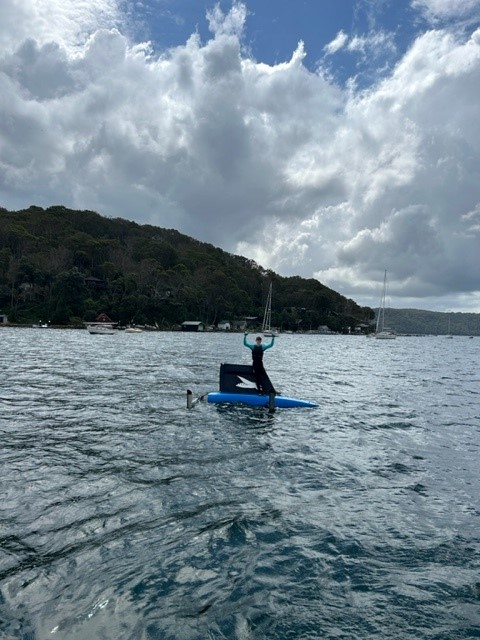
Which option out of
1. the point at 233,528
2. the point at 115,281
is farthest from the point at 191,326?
the point at 233,528

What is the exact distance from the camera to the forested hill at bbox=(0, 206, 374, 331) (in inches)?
4902

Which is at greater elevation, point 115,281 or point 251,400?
point 115,281

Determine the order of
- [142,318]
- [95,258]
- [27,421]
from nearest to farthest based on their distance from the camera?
[27,421]
[142,318]
[95,258]

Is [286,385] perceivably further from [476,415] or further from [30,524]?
[30,524]

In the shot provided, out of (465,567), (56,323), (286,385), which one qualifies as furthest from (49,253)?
(465,567)

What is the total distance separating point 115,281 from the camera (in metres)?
134

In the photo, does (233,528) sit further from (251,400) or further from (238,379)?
(238,379)

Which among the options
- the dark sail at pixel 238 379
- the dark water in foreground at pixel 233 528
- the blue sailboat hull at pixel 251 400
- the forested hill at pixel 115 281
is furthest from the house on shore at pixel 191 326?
the dark water in foreground at pixel 233 528

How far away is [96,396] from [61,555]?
14.8m

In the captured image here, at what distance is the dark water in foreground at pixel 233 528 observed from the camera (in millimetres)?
5586

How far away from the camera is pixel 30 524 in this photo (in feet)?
25.4

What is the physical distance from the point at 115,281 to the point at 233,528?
A: 132 meters

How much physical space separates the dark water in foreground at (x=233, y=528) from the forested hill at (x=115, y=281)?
115 meters

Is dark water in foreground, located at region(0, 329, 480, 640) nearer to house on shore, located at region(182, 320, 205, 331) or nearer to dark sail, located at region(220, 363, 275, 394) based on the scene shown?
dark sail, located at region(220, 363, 275, 394)
